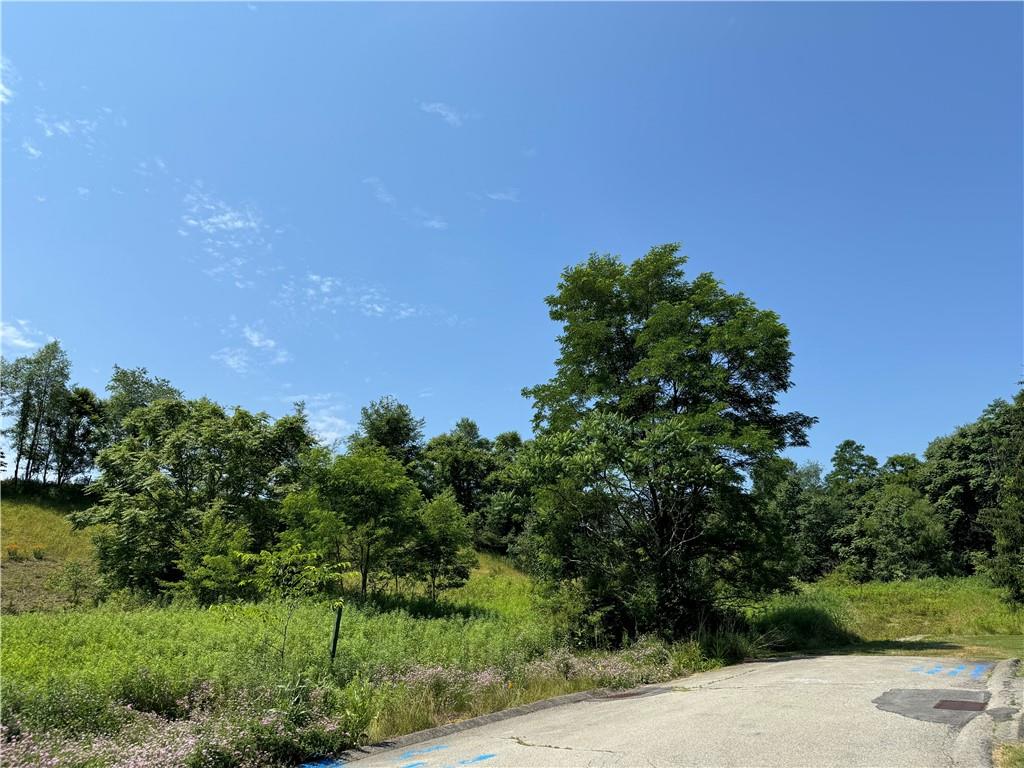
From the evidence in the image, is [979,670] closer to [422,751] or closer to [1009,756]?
[1009,756]

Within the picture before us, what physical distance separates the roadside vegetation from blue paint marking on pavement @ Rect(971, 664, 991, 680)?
4.26m

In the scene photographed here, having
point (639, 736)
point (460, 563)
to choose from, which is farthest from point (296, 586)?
point (460, 563)

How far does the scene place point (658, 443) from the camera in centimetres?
1362

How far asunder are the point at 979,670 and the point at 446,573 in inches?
714

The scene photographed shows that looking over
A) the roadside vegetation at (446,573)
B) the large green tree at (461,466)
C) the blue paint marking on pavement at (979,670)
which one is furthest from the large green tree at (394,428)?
the blue paint marking on pavement at (979,670)

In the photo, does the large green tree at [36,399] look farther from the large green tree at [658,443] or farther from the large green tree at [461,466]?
the large green tree at [658,443]

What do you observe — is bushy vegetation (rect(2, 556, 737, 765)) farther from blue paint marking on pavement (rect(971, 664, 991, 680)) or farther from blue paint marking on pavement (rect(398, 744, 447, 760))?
blue paint marking on pavement (rect(971, 664, 991, 680))

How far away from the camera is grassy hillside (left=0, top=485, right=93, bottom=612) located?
2500 centimetres

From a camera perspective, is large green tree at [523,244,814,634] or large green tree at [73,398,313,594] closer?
large green tree at [523,244,814,634]

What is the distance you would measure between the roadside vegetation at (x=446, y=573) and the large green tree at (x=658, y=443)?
0.07 m

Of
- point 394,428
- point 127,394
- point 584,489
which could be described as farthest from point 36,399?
point 584,489

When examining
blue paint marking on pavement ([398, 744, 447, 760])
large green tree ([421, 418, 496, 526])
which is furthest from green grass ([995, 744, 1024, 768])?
large green tree ([421, 418, 496, 526])

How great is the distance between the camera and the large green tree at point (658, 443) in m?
14.2

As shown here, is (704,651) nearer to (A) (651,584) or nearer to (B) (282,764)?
(A) (651,584)
